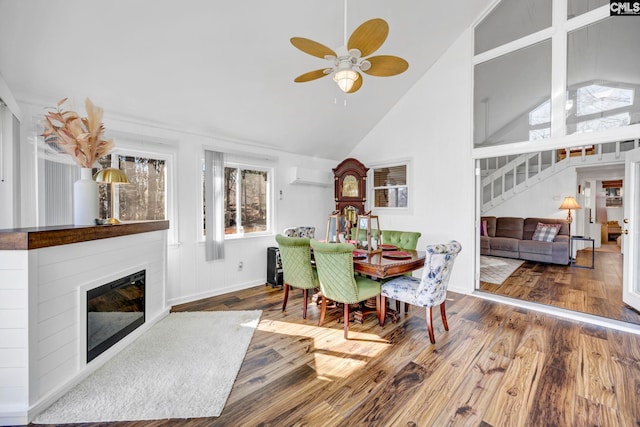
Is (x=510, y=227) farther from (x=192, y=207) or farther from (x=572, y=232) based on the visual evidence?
(x=192, y=207)

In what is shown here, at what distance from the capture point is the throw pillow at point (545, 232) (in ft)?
18.6

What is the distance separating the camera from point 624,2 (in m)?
2.94

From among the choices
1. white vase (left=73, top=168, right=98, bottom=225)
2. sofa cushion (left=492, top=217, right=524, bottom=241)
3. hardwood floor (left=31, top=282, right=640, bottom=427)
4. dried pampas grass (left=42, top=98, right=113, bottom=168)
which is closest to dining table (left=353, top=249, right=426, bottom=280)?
hardwood floor (left=31, top=282, right=640, bottom=427)

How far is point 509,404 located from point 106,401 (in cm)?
260

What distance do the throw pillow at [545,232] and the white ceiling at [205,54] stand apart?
4418 millimetres

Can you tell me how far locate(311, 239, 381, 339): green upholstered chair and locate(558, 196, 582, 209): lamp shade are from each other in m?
5.77

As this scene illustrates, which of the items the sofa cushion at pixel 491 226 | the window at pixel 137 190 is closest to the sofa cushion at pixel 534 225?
the sofa cushion at pixel 491 226

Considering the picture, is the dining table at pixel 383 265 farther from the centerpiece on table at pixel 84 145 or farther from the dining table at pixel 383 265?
the centerpiece on table at pixel 84 145

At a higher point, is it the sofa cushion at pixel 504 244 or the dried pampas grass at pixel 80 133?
the dried pampas grass at pixel 80 133

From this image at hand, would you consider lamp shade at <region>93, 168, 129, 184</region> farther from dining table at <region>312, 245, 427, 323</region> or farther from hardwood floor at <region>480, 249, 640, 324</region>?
hardwood floor at <region>480, 249, 640, 324</region>

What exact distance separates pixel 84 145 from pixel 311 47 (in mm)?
1883

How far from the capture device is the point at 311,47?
1938 mm

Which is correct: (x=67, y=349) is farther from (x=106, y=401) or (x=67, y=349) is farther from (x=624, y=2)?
(x=624, y=2)

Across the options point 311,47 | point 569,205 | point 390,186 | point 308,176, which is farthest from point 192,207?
point 569,205
